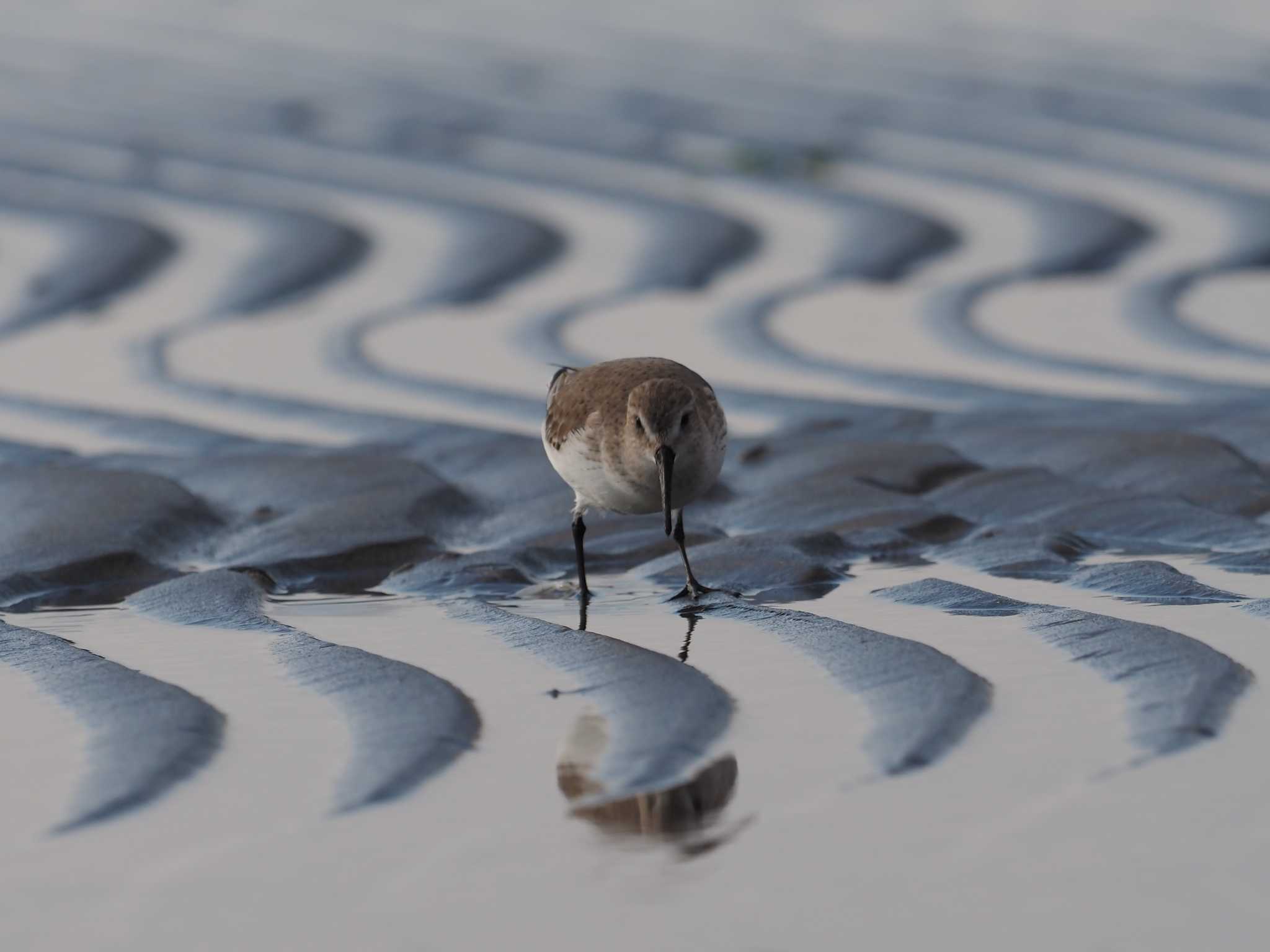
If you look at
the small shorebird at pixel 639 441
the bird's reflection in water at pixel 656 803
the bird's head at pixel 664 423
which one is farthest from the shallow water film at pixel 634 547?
the bird's head at pixel 664 423

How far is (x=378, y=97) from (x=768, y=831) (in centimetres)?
1406

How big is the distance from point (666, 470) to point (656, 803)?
5.91ft

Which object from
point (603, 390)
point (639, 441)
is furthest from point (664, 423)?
point (603, 390)

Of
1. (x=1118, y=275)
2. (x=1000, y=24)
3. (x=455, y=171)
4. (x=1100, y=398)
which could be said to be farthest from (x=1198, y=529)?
(x=1000, y=24)

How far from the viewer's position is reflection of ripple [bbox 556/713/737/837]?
13.1 feet

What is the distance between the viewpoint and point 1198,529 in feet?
21.0

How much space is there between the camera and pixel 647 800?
4.12 m

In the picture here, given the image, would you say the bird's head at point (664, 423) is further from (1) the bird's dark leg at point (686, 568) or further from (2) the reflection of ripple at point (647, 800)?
(2) the reflection of ripple at point (647, 800)

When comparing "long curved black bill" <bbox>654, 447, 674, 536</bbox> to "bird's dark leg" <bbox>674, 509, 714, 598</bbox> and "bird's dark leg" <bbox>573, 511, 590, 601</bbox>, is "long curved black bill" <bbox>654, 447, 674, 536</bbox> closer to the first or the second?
"bird's dark leg" <bbox>674, 509, 714, 598</bbox>

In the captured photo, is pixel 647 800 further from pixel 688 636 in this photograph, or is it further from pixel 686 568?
pixel 686 568

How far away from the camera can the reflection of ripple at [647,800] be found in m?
3.99

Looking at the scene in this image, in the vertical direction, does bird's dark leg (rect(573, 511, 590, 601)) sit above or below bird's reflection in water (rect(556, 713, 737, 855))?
below

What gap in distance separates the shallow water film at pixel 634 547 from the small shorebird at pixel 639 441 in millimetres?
237

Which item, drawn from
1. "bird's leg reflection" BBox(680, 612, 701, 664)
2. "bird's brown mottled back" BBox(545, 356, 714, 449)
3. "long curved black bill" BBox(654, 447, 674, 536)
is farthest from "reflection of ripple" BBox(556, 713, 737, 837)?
"bird's brown mottled back" BBox(545, 356, 714, 449)
